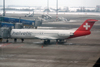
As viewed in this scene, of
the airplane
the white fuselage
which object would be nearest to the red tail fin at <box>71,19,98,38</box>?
the airplane

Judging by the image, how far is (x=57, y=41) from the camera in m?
29.7

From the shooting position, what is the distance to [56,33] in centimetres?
2856

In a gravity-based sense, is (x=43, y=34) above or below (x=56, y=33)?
below

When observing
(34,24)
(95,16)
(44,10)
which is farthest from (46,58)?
(44,10)

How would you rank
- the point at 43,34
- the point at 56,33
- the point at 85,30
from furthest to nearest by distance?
the point at 43,34
the point at 56,33
the point at 85,30

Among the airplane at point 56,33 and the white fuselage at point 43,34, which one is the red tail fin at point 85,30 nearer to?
the airplane at point 56,33

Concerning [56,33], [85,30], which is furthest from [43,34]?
[85,30]

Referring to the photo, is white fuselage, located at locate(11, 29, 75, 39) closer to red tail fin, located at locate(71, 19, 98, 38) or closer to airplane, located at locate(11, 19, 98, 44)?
airplane, located at locate(11, 19, 98, 44)

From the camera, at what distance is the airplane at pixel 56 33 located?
92.5ft

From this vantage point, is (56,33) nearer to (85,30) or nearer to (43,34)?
(43,34)

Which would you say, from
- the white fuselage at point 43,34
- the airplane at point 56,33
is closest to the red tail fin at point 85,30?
the airplane at point 56,33

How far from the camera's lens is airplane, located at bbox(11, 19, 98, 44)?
28.2 meters

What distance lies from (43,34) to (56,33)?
2297 millimetres

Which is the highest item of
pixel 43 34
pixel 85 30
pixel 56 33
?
pixel 85 30
